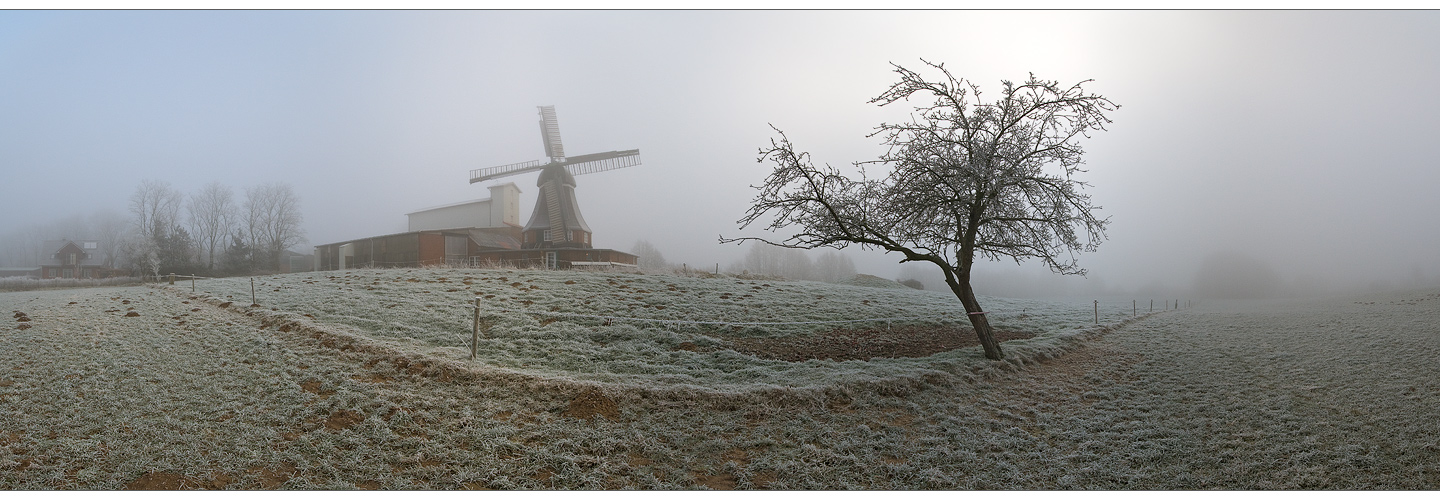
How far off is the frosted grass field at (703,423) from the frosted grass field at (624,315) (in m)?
0.55

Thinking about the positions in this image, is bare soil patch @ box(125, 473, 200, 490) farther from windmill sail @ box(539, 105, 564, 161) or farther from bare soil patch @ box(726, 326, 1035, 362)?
windmill sail @ box(539, 105, 564, 161)

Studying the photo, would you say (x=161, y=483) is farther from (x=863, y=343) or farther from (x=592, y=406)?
(x=863, y=343)

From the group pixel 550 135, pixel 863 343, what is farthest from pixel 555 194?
pixel 863 343

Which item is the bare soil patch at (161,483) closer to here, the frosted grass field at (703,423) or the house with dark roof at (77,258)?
the frosted grass field at (703,423)

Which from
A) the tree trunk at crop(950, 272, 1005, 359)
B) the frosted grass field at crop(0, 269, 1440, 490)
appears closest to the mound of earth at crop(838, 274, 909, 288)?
the tree trunk at crop(950, 272, 1005, 359)

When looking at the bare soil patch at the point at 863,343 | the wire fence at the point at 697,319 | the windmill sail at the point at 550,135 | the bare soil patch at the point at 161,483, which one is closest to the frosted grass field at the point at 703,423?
the bare soil patch at the point at 161,483

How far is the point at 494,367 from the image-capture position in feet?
22.0

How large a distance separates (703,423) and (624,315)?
16.6ft

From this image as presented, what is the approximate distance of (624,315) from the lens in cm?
1012

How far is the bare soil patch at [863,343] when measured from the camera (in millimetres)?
8164

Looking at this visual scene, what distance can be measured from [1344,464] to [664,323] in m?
7.48

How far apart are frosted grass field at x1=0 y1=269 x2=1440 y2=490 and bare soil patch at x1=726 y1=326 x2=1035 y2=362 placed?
1298mm

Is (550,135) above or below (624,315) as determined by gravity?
above

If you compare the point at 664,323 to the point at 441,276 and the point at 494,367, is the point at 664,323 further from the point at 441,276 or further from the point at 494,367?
the point at 441,276
